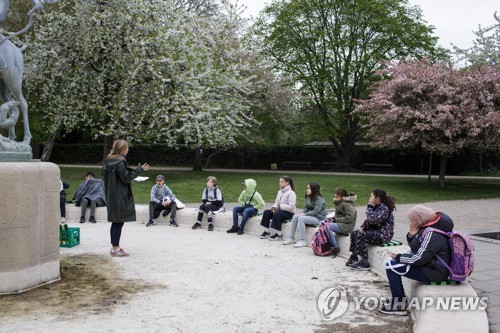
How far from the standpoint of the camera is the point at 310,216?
29.0 feet

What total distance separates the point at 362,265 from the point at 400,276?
76.1 inches

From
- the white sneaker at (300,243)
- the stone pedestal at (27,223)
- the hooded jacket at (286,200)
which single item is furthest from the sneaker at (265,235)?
the stone pedestal at (27,223)

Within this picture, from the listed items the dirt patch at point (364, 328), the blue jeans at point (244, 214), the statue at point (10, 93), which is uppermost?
the statue at point (10, 93)

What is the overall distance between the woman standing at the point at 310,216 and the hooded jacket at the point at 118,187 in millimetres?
2996

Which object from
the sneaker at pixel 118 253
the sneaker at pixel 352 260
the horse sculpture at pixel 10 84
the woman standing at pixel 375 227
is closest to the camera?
the horse sculpture at pixel 10 84

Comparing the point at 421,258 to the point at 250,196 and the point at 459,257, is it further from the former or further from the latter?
the point at 250,196

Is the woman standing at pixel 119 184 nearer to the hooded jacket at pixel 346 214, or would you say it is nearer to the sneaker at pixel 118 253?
the sneaker at pixel 118 253

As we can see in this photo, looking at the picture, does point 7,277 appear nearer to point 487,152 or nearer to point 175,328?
point 175,328

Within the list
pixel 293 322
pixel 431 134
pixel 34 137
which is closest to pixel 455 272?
pixel 293 322

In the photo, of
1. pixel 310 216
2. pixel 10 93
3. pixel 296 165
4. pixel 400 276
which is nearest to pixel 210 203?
pixel 310 216

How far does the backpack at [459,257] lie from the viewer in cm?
469

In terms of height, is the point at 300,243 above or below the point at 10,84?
below

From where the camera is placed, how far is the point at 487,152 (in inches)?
1289

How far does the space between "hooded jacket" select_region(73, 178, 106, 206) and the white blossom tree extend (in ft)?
27.2
